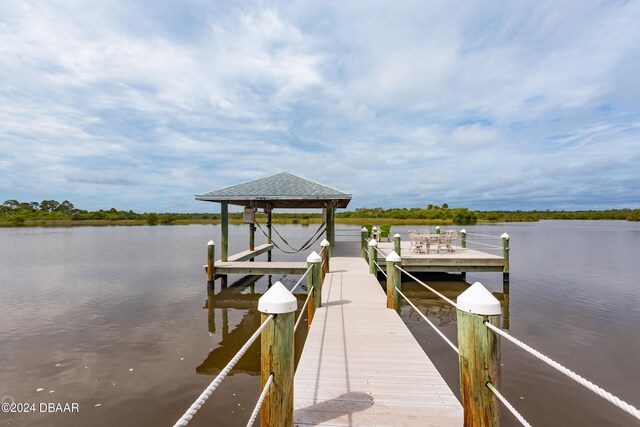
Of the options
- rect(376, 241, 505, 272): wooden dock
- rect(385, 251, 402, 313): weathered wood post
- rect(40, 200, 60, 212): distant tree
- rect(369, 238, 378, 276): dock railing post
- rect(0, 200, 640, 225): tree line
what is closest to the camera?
rect(385, 251, 402, 313): weathered wood post

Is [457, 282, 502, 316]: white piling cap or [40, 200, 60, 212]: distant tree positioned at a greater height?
[40, 200, 60, 212]: distant tree

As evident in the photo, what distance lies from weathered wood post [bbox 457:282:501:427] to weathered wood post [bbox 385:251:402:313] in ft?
12.1

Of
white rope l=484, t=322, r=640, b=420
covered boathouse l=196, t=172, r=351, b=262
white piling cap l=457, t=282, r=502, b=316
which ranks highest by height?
covered boathouse l=196, t=172, r=351, b=262

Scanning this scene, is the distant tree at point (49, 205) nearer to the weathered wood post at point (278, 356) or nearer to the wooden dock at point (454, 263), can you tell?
the wooden dock at point (454, 263)

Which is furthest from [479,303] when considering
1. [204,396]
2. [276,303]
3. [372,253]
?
[372,253]

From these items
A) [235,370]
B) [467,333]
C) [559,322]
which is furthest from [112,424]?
[559,322]

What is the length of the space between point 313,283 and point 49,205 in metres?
102

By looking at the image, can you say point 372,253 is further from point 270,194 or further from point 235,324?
point 235,324

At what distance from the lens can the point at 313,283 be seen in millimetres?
6180

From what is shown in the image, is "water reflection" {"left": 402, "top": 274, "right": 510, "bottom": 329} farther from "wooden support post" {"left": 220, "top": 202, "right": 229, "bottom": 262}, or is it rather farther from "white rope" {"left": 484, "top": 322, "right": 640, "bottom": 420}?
"white rope" {"left": 484, "top": 322, "right": 640, "bottom": 420}

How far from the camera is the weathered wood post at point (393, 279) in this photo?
5956 mm

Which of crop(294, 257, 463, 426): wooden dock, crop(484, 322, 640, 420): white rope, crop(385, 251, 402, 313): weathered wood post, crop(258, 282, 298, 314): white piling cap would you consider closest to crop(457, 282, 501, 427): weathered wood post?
crop(484, 322, 640, 420): white rope

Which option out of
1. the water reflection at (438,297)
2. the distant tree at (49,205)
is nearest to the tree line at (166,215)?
the distant tree at (49,205)

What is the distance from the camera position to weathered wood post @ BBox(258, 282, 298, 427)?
7.49 feet
